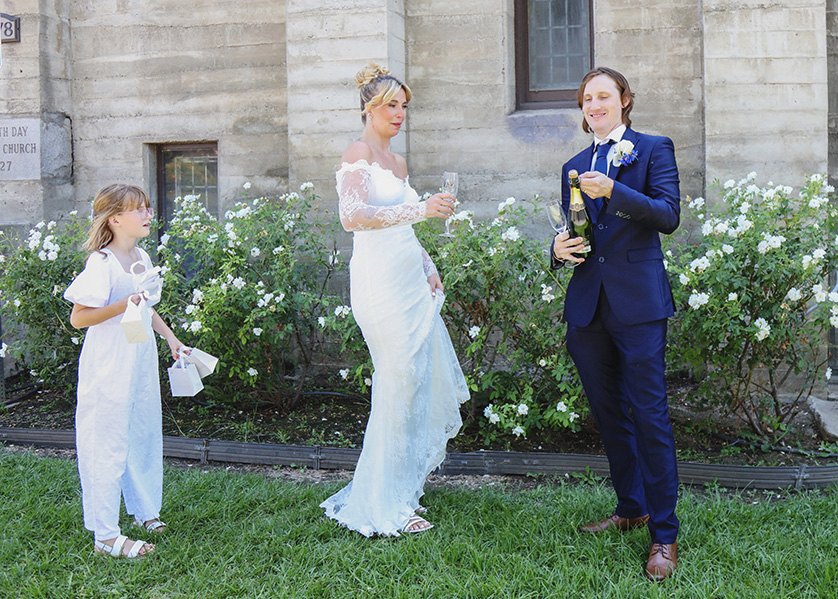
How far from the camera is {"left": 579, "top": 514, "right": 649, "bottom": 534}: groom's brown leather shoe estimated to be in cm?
401

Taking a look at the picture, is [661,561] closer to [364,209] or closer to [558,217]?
[558,217]

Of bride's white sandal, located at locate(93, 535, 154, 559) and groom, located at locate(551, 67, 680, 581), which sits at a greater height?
groom, located at locate(551, 67, 680, 581)

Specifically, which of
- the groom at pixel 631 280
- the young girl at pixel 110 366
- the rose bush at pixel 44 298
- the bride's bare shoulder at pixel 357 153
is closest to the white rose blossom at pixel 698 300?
the groom at pixel 631 280

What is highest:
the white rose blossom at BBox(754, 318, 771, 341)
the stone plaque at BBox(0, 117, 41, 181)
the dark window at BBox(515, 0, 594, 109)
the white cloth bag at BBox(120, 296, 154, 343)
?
the dark window at BBox(515, 0, 594, 109)

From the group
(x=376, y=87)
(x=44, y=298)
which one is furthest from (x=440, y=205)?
A: (x=44, y=298)

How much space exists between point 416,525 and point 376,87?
2.21m

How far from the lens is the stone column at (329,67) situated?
7.11 metres

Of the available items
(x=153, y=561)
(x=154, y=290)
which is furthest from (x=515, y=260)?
(x=153, y=561)

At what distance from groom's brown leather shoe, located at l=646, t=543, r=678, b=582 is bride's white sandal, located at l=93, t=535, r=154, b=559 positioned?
2.30 metres

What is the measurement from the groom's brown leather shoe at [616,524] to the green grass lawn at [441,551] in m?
0.09

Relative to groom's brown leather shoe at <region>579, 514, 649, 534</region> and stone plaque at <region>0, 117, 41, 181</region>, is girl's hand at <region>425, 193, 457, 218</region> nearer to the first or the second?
groom's brown leather shoe at <region>579, 514, 649, 534</region>

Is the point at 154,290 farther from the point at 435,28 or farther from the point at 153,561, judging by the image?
the point at 435,28

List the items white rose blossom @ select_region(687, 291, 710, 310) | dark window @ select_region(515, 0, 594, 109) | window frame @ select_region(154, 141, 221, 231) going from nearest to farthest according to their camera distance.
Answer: white rose blossom @ select_region(687, 291, 710, 310), dark window @ select_region(515, 0, 594, 109), window frame @ select_region(154, 141, 221, 231)

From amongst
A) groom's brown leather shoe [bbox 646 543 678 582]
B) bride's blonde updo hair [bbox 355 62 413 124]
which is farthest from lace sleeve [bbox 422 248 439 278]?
groom's brown leather shoe [bbox 646 543 678 582]
